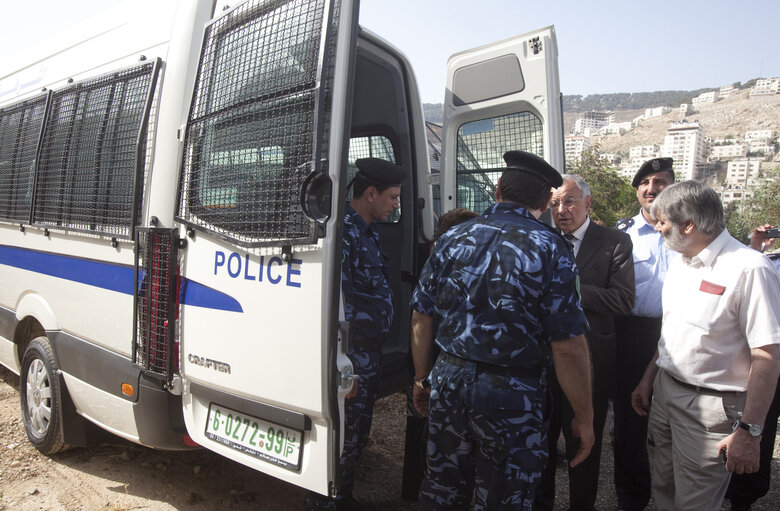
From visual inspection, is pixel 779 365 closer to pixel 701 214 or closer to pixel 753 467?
pixel 753 467

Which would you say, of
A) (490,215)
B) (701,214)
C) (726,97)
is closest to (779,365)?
(701,214)

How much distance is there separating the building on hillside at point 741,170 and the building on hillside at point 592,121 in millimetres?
49612

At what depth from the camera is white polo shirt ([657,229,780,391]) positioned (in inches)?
81.1

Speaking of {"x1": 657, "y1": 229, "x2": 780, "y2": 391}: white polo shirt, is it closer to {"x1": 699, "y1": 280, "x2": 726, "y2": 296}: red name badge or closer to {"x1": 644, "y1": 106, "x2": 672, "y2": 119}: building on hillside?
{"x1": 699, "y1": 280, "x2": 726, "y2": 296}: red name badge

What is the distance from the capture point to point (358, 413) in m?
2.74

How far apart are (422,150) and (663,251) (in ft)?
5.33

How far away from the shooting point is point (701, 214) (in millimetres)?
2240

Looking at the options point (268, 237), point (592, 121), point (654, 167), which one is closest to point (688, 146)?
point (592, 121)

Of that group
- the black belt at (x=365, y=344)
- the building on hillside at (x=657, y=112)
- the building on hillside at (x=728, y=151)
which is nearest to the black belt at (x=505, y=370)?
the black belt at (x=365, y=344)

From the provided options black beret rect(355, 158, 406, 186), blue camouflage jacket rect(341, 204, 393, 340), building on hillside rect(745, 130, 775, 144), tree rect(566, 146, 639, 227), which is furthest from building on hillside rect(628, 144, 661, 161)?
blue camouflage jacket rect(341, 204, 393, 340)

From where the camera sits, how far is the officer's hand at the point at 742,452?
2.05 metres

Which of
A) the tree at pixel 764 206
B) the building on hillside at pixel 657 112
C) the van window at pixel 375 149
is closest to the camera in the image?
the van window at pixel 375 149

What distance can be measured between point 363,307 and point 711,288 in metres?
1.56

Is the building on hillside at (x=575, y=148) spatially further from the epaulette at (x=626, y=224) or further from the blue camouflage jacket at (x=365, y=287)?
the blue camouflage jacket at (x=365, y=287)
